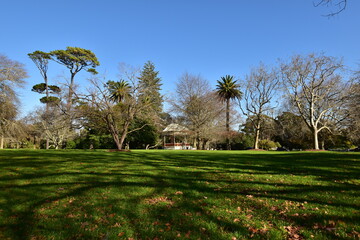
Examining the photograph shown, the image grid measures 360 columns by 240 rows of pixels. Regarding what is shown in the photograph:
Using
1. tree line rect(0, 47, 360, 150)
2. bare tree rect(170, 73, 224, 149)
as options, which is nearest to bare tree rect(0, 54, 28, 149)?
tree line rect(0, 47, 360, 150)

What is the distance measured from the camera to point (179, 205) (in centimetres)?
538

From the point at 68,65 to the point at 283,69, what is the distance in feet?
135

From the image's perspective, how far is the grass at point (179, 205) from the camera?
415 centimetres

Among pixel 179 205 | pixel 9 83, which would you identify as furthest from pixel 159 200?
pixel 9 83

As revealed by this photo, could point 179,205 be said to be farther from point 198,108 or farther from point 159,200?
point 198,108

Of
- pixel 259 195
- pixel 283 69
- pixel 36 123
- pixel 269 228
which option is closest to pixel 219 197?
pixel 259 195

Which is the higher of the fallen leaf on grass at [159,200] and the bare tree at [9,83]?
the bare tree at [9,83]

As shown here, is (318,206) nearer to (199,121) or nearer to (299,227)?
(299,227)

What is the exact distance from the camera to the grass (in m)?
4.15

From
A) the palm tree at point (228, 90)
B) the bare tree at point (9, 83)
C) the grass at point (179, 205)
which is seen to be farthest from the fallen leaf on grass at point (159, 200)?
the palm tree at point (228, 90)

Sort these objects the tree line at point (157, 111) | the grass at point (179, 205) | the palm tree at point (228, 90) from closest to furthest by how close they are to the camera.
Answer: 1. the grass at point (179, 205)
2. the tree line at point (157, 111)
3. the palm tree at point (228, 90)

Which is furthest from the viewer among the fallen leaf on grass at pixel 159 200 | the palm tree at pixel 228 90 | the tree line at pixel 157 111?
the palm tree at pixel 228 90

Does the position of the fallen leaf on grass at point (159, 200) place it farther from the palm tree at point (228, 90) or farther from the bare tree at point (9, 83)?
the palm tree at point (228, 90)

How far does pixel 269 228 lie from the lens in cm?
423
